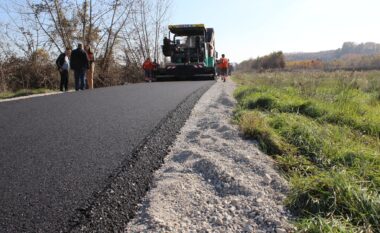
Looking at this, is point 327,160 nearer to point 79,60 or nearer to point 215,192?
point 215,192

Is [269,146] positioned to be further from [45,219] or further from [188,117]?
[45,219]

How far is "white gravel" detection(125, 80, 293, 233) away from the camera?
2.32 metres

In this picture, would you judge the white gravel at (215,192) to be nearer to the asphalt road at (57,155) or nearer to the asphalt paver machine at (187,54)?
the asphalt road at (57,155)

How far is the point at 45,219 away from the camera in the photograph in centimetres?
220

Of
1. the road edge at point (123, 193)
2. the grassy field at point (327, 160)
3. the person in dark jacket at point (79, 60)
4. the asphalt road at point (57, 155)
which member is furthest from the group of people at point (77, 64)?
the road edge at point (123, 193)

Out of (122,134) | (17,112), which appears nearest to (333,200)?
(122,134)

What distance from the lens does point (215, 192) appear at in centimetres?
289

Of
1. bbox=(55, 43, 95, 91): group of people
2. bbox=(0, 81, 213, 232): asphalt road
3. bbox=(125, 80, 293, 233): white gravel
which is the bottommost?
bbox=(125, 80, 293, 233): white gravel

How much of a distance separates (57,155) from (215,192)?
61.6 inches

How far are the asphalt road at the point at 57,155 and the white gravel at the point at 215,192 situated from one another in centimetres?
45

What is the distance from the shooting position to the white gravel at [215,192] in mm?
2324

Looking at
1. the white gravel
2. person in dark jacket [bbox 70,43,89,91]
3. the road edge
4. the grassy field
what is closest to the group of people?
person in dark jacket [bbox 70,43,89,91]

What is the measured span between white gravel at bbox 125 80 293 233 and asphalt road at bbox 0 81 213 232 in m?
0.45

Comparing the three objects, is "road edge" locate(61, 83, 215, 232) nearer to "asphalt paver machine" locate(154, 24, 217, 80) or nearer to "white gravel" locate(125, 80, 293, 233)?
"white gravel" locate(125, 80, 293, 233)
